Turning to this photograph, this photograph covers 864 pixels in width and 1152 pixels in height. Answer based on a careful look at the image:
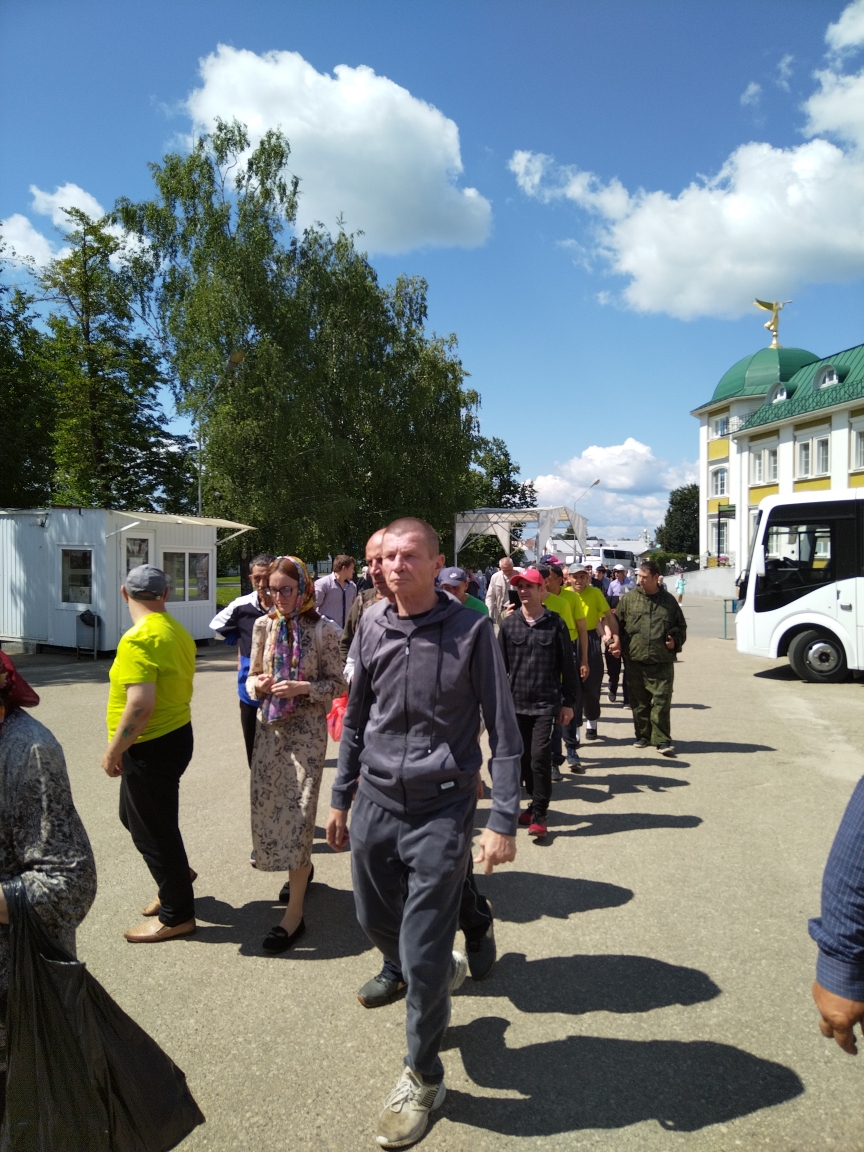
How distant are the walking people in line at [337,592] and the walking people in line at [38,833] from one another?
5.67 m

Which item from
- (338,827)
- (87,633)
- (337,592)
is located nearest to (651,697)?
(337,592)

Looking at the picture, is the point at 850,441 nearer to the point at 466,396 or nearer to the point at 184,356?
the point at 466,396

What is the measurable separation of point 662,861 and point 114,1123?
3.81 metres

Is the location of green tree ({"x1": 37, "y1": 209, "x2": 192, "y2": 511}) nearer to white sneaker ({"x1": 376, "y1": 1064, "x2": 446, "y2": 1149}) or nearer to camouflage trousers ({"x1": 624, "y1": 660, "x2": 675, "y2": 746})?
camouflage trousers ({"x1": 624, "y1": 660, "x2": 675, "y2": 746})

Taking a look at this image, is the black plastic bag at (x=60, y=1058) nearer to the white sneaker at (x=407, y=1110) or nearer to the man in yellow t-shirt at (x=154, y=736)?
the white sneaker at (x=407, y=1110)

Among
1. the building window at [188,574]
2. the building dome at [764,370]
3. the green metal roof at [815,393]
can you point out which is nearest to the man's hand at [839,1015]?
the building window at [188,574]

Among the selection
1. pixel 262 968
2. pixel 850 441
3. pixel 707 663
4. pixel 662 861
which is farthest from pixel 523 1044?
pixel 850 441

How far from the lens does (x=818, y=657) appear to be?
43.7 ft

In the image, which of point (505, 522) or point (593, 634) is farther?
point (505, 522)

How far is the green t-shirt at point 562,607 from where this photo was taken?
24.0 feet

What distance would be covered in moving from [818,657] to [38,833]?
44.6 ft

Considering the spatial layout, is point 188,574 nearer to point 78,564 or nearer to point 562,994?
point 78,564

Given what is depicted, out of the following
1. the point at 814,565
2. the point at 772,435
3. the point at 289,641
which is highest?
the point at 772,435

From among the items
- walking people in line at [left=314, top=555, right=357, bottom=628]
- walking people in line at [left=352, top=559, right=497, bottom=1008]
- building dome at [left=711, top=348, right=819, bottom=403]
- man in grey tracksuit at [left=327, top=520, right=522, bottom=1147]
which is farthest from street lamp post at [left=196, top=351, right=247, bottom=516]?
building dome at [left=711, top=348, right=819, bottom=403]
